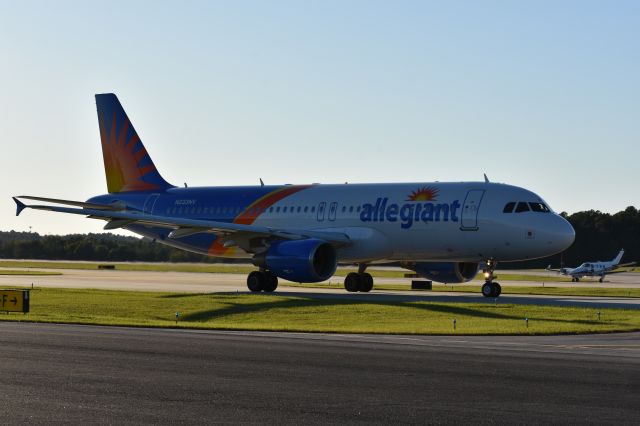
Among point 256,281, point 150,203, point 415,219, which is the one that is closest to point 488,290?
point 415,219

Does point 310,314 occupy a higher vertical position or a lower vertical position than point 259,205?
lower

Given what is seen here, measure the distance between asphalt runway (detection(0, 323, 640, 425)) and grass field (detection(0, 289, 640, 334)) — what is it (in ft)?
15.0

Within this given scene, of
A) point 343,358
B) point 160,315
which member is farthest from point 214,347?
point 160,315

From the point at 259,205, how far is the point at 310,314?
1687 centimetres

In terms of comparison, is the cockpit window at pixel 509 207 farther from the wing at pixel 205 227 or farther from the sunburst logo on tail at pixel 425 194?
the wing at pixel 205 227

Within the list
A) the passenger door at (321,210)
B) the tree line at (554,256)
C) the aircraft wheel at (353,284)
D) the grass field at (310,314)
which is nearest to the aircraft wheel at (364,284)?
the aircraft wheel at (353,284)

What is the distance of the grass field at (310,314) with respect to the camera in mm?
31234

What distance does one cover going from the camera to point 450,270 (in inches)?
1971

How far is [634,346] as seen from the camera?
81.3ft

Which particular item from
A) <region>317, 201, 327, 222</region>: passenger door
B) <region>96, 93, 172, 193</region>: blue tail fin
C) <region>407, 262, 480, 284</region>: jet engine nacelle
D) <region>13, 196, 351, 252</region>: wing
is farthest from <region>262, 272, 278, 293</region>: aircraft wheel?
<region>96, 93, 172, 193</region>: blue tail fin

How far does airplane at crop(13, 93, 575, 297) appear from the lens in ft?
148

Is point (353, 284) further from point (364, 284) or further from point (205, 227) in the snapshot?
point (205, 227)

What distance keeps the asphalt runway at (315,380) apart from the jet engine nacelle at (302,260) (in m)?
19.0

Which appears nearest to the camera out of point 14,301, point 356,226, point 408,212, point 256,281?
point 14,301
